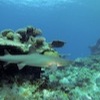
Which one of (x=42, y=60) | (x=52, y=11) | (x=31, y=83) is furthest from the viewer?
(x=52, y=11)

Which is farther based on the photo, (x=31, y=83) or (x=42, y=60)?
(x=31, y=83)

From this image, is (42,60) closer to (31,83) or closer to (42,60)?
(42,60)

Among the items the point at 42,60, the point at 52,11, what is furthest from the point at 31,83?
the point at 52,11

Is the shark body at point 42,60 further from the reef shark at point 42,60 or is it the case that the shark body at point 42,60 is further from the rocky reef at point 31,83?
the rocky reef at point 31,83

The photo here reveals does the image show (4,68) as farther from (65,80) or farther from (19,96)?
(65,80)

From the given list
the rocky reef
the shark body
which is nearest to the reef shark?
the shark body

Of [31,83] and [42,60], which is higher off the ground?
[42,60]

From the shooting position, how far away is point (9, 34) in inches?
369

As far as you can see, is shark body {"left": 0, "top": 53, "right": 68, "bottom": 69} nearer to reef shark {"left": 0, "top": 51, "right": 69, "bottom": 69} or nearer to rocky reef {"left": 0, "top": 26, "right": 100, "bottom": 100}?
reef shark {"left": 0, "top": 51, "right": 69, "bottom": 69}

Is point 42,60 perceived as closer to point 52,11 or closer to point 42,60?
point 42,60

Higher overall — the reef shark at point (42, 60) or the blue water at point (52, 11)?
the blue water at point (52, 11)

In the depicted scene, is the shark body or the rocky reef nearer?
the shark body

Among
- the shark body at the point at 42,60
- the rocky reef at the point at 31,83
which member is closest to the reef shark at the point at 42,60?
the shark body at the point at 42,60

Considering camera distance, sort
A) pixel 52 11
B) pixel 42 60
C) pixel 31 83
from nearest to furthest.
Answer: pixel 42 60
pixel 31 83
pixel 52 11
